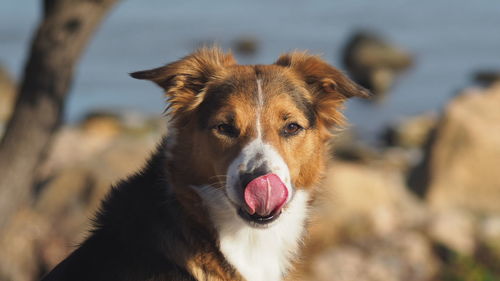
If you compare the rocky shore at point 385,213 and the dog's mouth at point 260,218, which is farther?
the rocky shore at point 385,213

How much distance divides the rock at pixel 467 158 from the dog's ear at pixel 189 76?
6.24 meters

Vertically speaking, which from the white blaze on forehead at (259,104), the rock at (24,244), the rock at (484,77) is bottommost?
the rock at (484,77)

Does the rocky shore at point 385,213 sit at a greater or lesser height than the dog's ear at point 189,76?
lesser

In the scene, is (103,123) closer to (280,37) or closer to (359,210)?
(359,210)

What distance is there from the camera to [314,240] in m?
9.57

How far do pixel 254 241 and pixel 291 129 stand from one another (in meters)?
0.71

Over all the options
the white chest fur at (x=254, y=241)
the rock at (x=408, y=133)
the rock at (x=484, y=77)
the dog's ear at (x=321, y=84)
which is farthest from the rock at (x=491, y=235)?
the rock at (x=484, y=77)

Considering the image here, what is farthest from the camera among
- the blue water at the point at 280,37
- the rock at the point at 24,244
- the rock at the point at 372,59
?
the rock at the point at 372,59

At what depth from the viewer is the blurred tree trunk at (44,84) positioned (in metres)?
6.82

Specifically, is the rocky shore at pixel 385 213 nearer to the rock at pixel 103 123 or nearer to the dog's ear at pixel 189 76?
the dog's ear at pixel 189 76

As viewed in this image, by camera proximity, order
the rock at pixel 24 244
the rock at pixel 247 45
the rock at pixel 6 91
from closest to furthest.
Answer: the rock at pixel 24 244 < the rock at pixel 6 91 < the rock at pixel 247 45

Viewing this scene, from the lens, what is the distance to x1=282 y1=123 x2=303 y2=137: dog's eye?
5.06m

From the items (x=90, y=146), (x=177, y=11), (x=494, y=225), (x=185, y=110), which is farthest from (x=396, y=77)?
(x=185, y=110)

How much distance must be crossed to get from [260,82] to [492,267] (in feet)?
17.3
